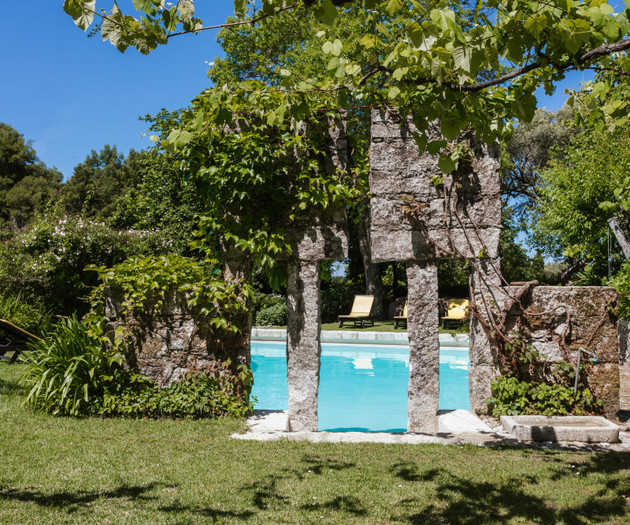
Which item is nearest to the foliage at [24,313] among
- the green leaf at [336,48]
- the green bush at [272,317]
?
the green bush at [272,317]

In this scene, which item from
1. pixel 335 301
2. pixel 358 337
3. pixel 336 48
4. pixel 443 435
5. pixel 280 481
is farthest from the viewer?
pixel 335 301

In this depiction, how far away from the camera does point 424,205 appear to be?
5945 millimetres

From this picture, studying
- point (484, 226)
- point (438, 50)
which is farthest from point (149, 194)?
point (438, 50)

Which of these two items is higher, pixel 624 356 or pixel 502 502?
A: pixel 624 356

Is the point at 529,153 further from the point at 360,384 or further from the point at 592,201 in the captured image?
the point at 360,384

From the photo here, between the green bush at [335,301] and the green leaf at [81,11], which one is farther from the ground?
the green leaf at [81,11]

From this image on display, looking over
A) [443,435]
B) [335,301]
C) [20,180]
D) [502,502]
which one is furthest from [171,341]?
[20,180]

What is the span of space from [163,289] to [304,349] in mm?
1734

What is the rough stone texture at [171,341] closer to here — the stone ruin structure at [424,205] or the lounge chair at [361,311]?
the stone ruin structure at [424,205]

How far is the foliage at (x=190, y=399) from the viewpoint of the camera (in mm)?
5723

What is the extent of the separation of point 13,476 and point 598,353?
5.83 meters

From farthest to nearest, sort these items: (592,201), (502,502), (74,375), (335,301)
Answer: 1. (335,301)
2. (592,201)
3. (74,375)
4. (502,502)

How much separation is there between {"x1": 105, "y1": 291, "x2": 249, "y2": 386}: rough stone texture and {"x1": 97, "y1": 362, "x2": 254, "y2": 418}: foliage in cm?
12

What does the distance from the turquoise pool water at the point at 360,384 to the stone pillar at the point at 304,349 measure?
2.09 meters
